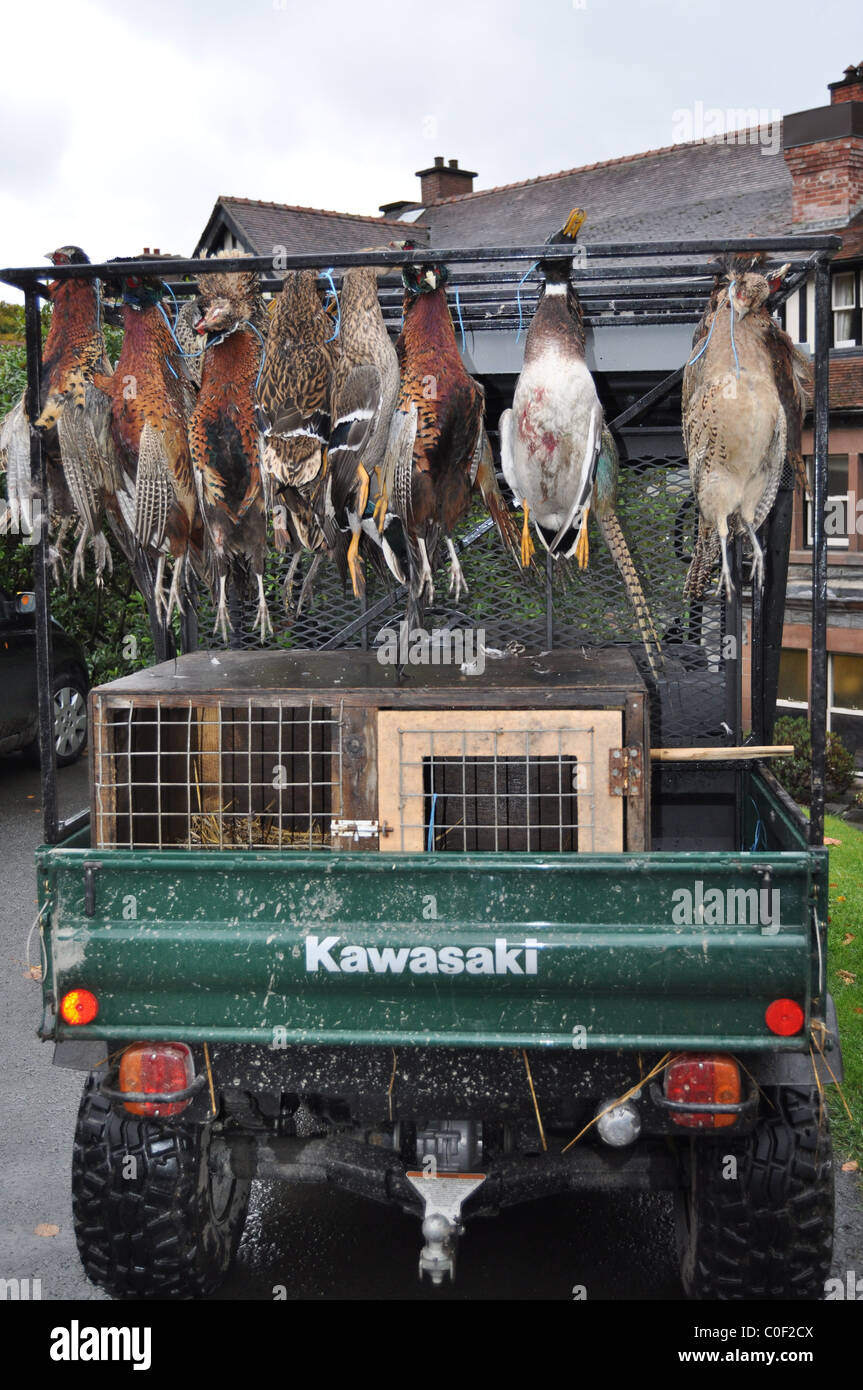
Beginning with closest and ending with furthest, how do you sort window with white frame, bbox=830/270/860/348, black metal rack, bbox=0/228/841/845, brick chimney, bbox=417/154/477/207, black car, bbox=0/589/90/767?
1. black metal rack, bbox=0/228/841/845
2. black car, bbox=0/589/90/767
3. window with white frame, bbox=830/270/860/348
4. brick chimney, bbox=417/154/477/207

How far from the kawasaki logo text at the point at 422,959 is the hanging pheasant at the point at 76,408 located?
155cm

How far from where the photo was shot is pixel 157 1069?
3326mm

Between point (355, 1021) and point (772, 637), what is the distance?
2.39 m

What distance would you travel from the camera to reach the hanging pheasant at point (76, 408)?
12.2 ft

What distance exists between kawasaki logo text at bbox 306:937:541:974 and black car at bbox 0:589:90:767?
696cm

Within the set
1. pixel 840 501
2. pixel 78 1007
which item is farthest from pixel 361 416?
pixel 840 501

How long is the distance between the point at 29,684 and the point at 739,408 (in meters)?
8.34

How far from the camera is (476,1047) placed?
10.5 ft

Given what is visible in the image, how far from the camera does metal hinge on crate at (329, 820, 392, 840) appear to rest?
12.0 feet

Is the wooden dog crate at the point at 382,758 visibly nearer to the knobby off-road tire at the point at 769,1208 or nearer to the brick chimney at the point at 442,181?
the knobby off-road tire at the point at 769,1208

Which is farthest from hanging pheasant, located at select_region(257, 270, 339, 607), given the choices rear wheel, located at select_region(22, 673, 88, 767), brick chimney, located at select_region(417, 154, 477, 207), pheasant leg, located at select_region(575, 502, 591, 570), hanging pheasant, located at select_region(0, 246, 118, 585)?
brick chimney, located at select_region(417, 154, 477, 207)

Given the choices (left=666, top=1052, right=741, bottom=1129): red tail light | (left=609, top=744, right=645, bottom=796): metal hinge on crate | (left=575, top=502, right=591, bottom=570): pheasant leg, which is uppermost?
(left=575, top=502, right=591, bottom=570): pheasant leg

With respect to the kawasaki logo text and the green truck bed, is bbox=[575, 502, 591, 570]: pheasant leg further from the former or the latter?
the kawasaki logo text

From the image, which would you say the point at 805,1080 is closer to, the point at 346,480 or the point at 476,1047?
the point at 476,1047
